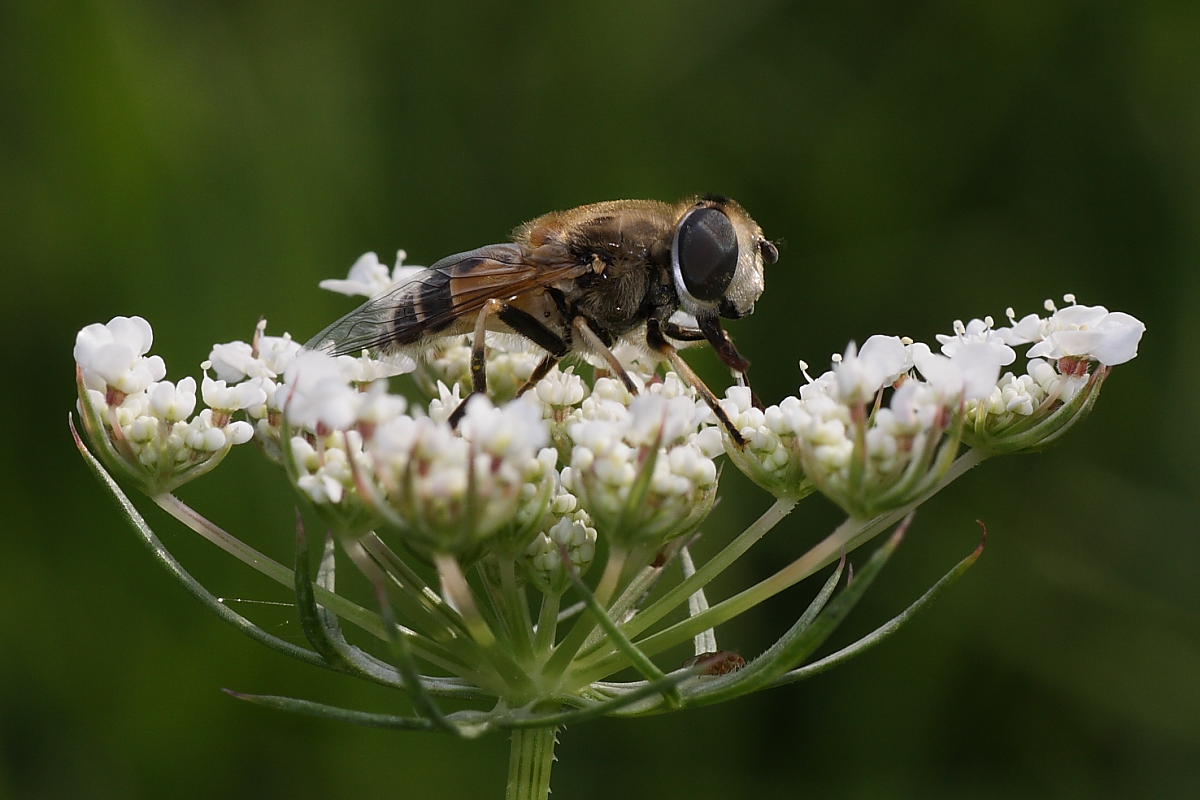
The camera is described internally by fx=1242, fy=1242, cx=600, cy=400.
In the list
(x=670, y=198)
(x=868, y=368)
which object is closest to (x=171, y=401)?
(x=868, y=368)

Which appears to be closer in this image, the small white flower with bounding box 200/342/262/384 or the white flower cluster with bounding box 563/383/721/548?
the white flower cluster with bounding box 563/383/721/548

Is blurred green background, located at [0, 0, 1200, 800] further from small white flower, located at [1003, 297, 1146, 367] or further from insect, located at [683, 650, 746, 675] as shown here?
insect, located at [683, 650, 746, 675]

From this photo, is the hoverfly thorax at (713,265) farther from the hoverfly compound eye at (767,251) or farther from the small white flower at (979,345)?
the small white flower at (979,345)

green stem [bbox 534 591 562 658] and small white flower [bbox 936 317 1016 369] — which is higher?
small white flower [bbox 936 317 1016 369]

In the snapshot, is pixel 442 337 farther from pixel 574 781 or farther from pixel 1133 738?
pixel 1133 738

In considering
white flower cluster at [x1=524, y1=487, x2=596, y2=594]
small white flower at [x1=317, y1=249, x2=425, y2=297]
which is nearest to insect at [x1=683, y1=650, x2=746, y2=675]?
white flower cluster at [x1=524, y1=487, x2=596, y2=594]

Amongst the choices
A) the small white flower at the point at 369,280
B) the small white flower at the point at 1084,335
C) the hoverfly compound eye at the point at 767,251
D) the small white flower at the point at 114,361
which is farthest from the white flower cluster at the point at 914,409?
the small white flower at the point at 114,361
